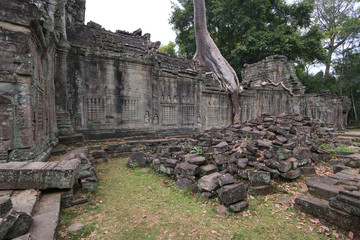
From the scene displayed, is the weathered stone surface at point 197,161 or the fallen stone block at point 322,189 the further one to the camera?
the weathered stone surface at point 197,161

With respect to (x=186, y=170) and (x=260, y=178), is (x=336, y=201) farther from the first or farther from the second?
(x=186, y=170)

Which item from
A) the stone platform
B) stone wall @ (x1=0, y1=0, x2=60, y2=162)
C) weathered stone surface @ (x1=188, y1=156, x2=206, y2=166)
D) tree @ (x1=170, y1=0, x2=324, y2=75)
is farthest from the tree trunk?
stone wall @ (x1=0, y1=0, x2=60, y2=162)

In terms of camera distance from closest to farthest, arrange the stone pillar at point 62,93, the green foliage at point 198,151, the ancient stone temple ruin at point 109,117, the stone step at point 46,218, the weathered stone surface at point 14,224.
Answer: the weathered stone surface at point 14,224 → the stone step at point 46,218 → the ancient stone temple ruin at point 109,117 → the green foliage at point 198,151 → the stone pillar at point 62,93

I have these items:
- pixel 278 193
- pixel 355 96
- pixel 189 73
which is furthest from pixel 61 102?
pixel 355 96

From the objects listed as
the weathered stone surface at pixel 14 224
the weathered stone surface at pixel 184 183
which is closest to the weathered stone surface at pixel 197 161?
the weathered stone surface at pixel 184 183

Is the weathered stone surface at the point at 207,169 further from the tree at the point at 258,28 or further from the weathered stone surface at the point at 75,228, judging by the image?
the tree at the point at 258,28

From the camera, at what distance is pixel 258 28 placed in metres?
20.1

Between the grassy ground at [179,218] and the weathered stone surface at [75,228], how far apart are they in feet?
0.24

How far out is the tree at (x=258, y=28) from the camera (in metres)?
18.5

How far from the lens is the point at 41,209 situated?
8.87 feet

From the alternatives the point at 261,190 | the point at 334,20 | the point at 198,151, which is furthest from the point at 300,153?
the point at 334,20

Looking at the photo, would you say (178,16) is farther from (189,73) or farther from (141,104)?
(141,104)

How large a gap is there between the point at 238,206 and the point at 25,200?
355cm

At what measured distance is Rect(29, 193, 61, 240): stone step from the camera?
2178 millimetres
